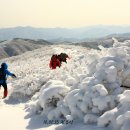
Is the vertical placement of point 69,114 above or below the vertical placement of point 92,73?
below

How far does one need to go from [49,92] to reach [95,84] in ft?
5.23

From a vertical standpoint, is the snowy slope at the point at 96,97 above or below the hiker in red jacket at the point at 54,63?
above

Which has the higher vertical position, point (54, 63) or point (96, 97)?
point (96, 97)

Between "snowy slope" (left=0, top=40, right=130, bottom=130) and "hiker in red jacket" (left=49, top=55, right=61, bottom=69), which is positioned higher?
"snowy slope" (left=0, top=40, right=130, bottom=130)

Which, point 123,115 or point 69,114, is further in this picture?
point 69,114

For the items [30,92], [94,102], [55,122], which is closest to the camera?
[94,102]

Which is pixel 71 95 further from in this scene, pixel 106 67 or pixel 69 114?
pixel 106 67

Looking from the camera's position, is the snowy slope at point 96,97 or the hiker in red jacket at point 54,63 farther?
the hiker in red jacket at point 54,63

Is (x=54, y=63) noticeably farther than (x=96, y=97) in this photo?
Yes

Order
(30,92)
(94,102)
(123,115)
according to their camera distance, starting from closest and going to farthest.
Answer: (123,115), (94,102), (30,92)

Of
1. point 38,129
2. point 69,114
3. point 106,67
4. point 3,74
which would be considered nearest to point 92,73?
point 106,67

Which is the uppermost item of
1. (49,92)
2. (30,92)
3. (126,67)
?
(126,67)

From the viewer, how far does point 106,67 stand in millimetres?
8016

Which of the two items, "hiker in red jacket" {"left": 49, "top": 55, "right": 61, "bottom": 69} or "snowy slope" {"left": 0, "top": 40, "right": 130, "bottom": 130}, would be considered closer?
"snowy slope" {"left": 0, "top": 40, "right": 130, "bottom": 130}
